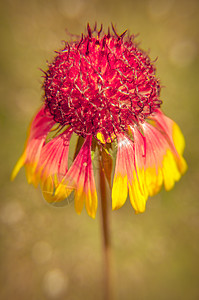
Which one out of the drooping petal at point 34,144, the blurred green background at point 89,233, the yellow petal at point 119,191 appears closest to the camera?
the yellow petal at point 119,191

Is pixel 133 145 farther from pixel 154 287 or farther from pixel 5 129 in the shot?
pixel 5 129

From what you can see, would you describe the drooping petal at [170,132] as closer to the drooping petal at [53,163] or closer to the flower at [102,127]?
the flower at [102,127]

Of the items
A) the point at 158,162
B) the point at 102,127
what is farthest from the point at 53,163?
the point at 158,162

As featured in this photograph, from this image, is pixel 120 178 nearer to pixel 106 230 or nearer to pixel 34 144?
pixel 106 230

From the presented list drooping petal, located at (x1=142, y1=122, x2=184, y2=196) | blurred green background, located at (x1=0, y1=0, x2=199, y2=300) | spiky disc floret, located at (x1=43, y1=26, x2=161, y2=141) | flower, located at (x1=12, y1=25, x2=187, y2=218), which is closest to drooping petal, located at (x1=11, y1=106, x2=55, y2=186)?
flower, located at (x1=12, y1=25, x2=187, y2=218)

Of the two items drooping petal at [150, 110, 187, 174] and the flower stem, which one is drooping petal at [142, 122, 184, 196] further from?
the flower stem

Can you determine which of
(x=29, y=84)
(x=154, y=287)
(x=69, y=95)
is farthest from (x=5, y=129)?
(x=154, y=287)

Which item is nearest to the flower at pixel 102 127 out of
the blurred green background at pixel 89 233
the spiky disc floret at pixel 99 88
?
the spiky disc floret at pixel 99 88
